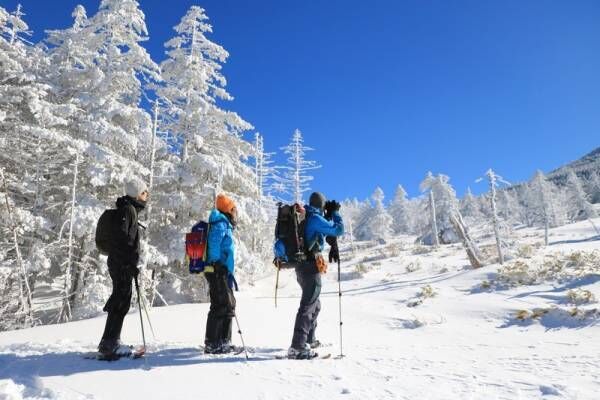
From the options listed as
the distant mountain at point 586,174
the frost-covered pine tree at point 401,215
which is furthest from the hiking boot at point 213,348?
the distant mountain at point 586,174

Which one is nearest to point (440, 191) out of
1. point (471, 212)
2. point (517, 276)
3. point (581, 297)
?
point (517, 276)

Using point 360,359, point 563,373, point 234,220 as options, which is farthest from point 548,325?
point 234,220

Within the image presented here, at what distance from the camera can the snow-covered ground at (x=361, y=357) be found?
3863 mm

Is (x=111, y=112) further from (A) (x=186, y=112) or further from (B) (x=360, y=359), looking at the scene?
(B) (x=360, y=359)

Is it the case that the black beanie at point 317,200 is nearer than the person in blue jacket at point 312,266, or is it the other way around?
the person in blue jacket at point 312,266

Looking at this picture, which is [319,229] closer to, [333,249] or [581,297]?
[333,249]

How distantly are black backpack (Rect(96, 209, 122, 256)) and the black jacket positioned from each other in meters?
0.05

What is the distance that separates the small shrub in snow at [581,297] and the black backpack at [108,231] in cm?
925

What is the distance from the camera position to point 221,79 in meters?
17.1

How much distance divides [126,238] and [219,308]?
1.51 m

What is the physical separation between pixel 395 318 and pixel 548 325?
9.39ft

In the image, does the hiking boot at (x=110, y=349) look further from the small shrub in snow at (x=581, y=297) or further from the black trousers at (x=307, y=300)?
the small shrub in snow at (x=581, y=297)

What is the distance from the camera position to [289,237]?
5656mm

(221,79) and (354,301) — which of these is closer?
(354,301)
